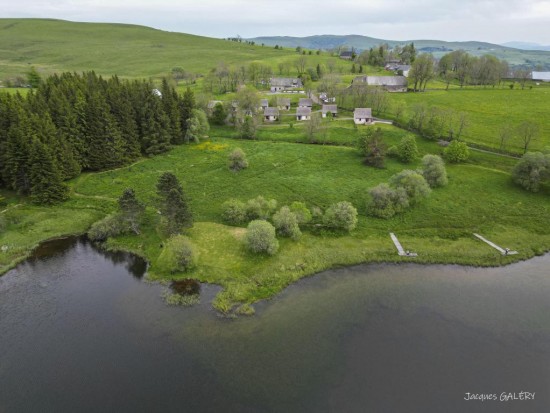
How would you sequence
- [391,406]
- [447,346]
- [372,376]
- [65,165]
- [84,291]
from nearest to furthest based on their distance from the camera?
[391,406], [372,376], [447,346], [84,291], [65,165]

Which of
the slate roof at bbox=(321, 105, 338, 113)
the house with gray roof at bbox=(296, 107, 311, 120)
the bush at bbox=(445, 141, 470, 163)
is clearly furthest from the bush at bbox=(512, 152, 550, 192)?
the house with gray roof at bbox=(296, 107, 311, 120)

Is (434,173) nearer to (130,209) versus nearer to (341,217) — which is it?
(341,217)

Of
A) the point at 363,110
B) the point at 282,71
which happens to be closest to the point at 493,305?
the point at 363,110

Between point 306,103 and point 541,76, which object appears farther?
point 541,76

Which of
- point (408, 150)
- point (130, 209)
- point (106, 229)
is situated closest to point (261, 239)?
point (130, 209)

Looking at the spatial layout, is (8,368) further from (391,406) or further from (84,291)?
(391,406)

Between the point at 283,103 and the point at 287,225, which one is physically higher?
the point at 283,103

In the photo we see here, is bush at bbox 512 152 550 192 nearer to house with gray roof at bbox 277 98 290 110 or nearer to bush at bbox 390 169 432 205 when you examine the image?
bush at bbox 390 169 432 205

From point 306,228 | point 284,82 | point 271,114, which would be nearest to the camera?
point 306,228
